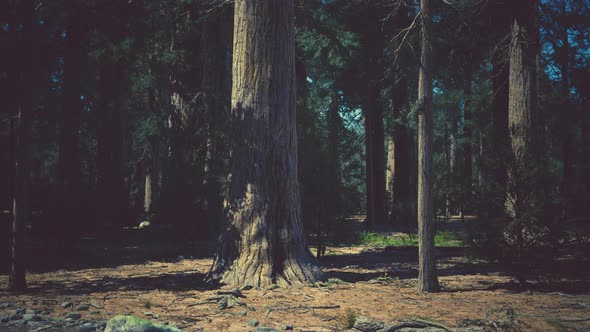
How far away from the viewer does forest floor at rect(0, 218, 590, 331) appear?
601cm

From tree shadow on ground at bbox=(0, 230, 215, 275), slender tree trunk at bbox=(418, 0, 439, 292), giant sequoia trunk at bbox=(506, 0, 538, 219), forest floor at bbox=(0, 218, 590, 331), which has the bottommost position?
forest floor at bbox=(0, 218, 590, 331)

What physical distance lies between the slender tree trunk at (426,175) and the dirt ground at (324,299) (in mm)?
388

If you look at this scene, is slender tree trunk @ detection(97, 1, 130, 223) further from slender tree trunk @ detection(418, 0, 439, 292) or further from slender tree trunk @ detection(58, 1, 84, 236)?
slender tree trunk @ detection(418, 0, 439, 292)

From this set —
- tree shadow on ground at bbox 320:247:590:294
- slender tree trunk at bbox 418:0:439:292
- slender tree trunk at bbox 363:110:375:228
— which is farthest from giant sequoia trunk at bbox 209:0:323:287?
slender tree trunk at bbox 363:110:375:228

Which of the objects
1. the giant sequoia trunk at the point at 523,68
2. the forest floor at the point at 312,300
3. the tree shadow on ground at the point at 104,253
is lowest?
the forest floor at the point at 312,300

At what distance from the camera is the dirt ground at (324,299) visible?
6.10 meters

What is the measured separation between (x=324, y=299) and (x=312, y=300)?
18cm

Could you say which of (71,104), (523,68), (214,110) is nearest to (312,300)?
(523,68)

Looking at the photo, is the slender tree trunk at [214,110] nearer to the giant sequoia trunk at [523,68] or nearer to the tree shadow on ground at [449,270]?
the tree shadow on ground at [449,270]

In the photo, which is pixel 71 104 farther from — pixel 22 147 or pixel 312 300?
pixel 312 300

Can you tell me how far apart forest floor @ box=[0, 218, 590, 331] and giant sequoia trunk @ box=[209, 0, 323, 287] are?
678 millimetres

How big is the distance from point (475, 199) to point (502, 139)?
1.08 m

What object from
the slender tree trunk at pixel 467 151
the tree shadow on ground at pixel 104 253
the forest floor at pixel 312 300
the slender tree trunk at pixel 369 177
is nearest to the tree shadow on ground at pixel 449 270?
the forest floor at pixel 312 300

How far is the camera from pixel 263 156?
28.6 ft
